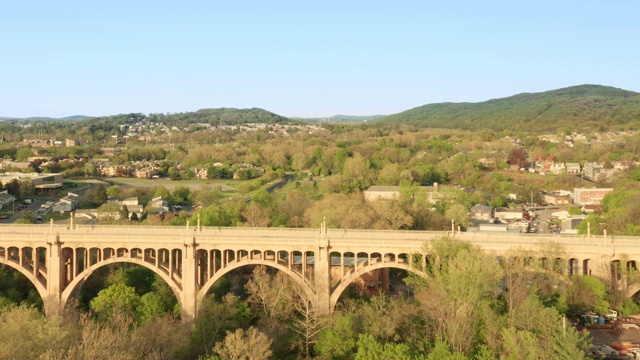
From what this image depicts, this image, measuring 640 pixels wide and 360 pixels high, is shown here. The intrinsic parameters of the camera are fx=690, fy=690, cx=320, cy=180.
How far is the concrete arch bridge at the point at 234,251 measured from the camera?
126ft

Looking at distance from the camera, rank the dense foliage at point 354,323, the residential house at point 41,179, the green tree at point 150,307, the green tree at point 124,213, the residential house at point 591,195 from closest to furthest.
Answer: the dense foliage at point 354,323 < the green tree at point 150,307 < the green tree at point 124,213 < the residential house at point 591,195 < the residential house at point 41,179

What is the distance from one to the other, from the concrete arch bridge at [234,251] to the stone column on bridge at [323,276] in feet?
0.19

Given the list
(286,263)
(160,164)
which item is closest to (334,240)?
(286,263)

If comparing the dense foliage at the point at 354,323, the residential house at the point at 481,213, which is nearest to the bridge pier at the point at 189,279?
the dense foliage at the point at 354,323

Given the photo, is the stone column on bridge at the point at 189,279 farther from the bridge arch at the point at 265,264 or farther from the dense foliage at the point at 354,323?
the dense foliage at the point at 354,323

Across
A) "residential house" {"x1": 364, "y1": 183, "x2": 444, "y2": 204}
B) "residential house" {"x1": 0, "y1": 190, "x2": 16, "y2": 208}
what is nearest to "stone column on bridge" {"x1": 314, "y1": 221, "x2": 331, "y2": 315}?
"residential house" {"x1": 364, "y1": 183, "x2": 444, "y2": 204}

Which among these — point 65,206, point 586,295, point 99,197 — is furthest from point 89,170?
point 586,295

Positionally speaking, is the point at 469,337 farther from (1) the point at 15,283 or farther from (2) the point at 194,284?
(1) the point at 15,283

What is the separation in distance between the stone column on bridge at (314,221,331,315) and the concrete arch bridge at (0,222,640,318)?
6 cm

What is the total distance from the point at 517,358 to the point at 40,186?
71893 mm

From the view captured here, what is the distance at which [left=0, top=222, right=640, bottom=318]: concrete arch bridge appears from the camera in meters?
38.3

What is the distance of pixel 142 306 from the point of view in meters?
39.1

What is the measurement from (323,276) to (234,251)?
18.0 ft

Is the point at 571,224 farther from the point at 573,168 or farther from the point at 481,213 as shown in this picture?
the point at 573,168
